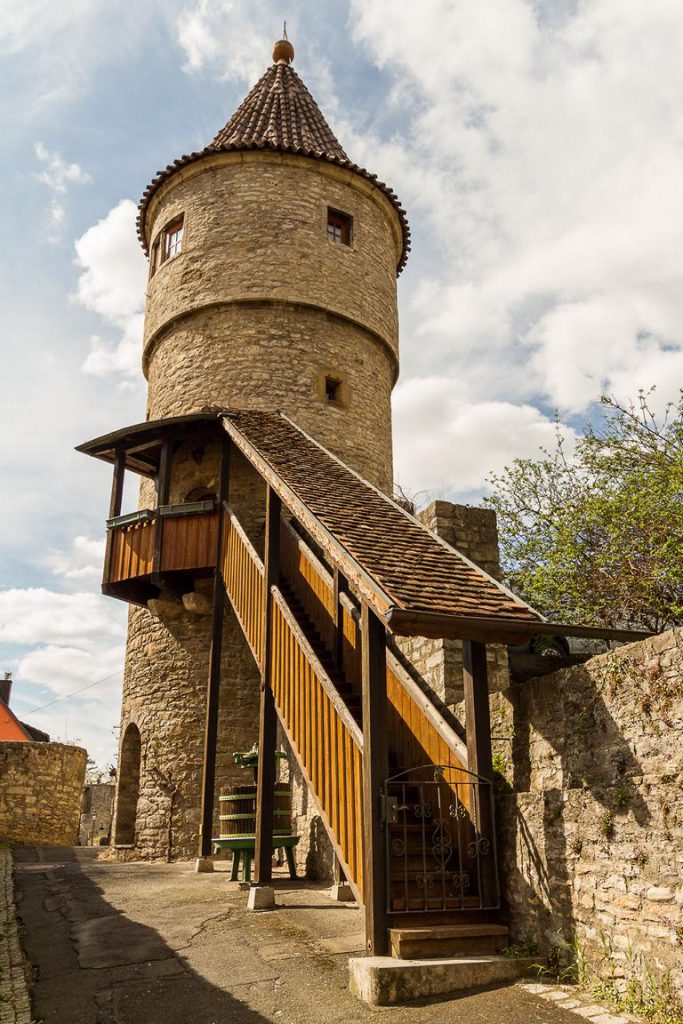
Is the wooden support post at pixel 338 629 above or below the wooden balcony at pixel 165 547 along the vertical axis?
below

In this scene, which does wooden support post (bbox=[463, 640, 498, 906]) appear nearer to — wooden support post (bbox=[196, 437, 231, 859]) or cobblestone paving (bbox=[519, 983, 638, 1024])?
cobblestone paving (bbox=[519, 983, 638, 1024])

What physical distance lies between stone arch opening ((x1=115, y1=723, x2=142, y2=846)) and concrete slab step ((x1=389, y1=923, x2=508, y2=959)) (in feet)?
27.4

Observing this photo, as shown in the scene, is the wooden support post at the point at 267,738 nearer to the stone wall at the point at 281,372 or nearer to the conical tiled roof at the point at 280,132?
the stone wall at the point at 281,372

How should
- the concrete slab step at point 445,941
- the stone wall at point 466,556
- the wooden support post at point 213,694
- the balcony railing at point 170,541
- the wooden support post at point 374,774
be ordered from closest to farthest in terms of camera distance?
1. the concrete slab step at point 445,941
2. the wooden support post at point 374,774
3. the stone wall at point 466,556
4. the wooden support post at point 213,694
5. the balcony railing at point 170,541

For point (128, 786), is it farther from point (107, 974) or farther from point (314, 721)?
point (107, 974)

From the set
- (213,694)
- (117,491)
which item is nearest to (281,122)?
(117,491)

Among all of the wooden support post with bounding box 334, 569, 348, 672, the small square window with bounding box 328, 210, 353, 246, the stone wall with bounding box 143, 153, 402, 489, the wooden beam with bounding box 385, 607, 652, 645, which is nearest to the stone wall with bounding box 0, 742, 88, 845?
the stone wall with bounding box 143, 153, 402, 489

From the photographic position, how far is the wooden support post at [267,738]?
7.70 m

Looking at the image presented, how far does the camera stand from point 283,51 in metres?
18.9

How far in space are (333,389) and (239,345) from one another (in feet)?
5.91

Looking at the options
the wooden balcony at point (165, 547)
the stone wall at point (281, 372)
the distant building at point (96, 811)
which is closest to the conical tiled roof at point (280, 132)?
the stone wall at point (281, 372)

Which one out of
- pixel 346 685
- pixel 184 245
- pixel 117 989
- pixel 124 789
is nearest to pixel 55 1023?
pixel 117 989

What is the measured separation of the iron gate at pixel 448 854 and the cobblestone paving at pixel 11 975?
7.52 ft

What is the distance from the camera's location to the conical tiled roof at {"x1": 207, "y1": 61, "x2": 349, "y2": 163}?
50.3 ft
